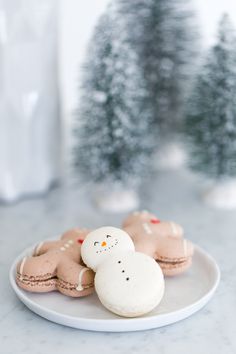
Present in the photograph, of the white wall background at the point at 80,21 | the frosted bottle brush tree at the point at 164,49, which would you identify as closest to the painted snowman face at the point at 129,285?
the frosted bottle brush tree at the point at 164,49

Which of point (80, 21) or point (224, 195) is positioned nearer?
point (224, 195)

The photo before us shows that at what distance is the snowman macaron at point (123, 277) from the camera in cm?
50

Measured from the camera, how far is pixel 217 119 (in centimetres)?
80

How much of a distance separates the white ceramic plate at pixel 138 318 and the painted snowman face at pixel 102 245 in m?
0.04

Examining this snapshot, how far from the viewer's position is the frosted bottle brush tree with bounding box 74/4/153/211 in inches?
29.8

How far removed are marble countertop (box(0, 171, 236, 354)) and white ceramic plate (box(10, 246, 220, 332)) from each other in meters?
0.01

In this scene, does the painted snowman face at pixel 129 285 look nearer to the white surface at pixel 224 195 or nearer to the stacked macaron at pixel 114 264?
the stacked macaron at pixel 114 264

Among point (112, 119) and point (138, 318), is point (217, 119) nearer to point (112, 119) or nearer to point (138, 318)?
point (112, 119)

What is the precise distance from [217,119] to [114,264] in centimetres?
34

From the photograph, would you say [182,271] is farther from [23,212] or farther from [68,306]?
[23,212]

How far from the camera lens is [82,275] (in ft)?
1.77

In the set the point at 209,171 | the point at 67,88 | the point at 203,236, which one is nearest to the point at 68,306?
the point at 203,236

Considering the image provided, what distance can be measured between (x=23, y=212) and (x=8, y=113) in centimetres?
14

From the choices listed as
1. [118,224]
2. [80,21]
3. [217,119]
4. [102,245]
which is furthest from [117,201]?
[80,21]
